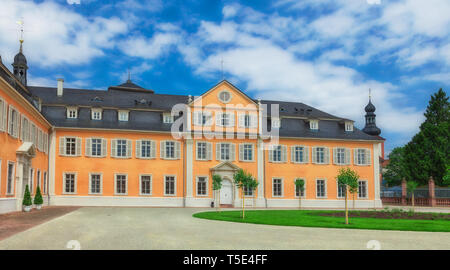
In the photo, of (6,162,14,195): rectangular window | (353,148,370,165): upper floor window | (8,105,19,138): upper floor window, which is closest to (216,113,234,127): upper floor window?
(353,148,370,165): upper floor window

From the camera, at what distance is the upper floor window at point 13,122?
75.9 feet

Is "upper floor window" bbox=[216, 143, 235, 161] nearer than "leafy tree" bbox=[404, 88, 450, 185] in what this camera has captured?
Yes

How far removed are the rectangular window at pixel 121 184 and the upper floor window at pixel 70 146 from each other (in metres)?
3.54

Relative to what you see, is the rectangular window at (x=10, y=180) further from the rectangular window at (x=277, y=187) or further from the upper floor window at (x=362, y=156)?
the upper floor window at (x=362, y=156)

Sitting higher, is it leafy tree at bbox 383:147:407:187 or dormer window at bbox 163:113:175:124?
dormer window at bbox 163:113:175:124

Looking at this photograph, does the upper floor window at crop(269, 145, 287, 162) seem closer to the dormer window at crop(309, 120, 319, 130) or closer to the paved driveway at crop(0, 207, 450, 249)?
the dormer window at crop(309, 120, 319, 130)

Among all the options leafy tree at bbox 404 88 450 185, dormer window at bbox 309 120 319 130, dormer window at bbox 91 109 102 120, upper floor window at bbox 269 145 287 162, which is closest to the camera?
dormer window at bbox 91 109 102 120

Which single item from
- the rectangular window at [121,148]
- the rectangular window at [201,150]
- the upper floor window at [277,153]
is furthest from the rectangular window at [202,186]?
the rectangular window at [121,148]

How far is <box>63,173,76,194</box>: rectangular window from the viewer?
114 ft

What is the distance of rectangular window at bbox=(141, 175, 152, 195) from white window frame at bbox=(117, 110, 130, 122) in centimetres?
495

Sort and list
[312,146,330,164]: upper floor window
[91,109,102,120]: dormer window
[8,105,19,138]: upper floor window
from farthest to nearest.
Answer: [312,146,330,164]: upper floor window
[91,109,102,120]: dormer window
[8,105,19,138]: upper floor window

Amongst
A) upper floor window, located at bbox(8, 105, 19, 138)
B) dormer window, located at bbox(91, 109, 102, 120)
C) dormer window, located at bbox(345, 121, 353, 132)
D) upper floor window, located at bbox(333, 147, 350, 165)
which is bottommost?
upper floor window, located at bbox(333, 147, 350, 165)
